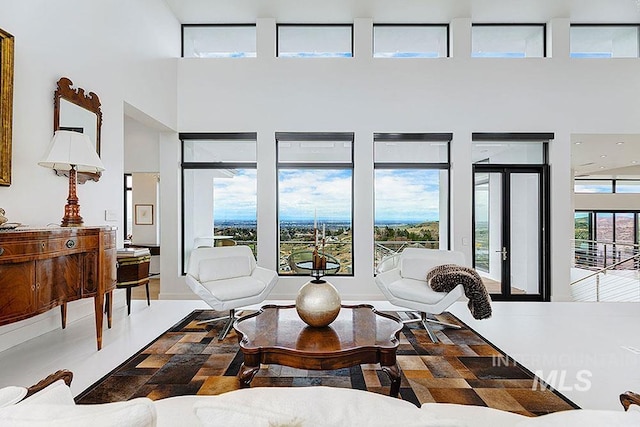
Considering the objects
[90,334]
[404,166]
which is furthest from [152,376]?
[404,166]

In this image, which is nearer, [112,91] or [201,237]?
[112,91]

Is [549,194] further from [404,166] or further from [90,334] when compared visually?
[90,334]

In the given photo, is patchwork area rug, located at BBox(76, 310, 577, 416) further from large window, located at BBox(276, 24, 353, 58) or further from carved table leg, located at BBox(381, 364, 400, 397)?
large window, located at BBox(276, 24, 353, 58)

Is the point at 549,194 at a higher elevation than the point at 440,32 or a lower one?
lower

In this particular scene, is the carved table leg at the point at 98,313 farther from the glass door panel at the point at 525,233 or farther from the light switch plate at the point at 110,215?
the glass door panel at the point at 525,233

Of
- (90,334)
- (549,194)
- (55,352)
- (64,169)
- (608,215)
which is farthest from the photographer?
(608,215)

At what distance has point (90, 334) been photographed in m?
3.56

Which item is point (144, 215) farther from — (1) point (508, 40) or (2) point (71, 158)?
(1) point (508, 40)

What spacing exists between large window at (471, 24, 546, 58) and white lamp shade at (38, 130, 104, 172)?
575 cm

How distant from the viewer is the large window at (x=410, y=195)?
571 centimetres

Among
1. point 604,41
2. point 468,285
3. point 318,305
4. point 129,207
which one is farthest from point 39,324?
point 604,41

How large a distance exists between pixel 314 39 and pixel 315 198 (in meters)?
2.70

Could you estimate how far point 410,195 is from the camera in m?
5.77

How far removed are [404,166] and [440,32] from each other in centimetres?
236
